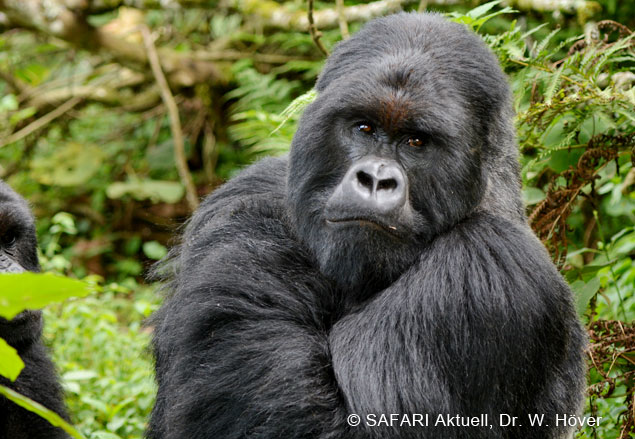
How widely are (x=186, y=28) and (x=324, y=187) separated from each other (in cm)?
595

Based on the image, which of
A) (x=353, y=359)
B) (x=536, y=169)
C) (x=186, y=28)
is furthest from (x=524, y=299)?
(x=186, y=28)

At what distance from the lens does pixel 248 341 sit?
248 cm

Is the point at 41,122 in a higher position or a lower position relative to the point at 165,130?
higher

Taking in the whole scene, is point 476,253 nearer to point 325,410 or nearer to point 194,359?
point 325,410

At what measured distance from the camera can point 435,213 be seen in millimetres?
2529

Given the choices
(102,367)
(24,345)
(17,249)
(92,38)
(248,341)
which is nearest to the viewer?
(248,341)

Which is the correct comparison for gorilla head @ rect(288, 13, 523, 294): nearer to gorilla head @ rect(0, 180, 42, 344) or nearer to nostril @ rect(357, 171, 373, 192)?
nostril @ rect(357, 171, 373, 192)

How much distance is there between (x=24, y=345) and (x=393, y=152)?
7.09 feet

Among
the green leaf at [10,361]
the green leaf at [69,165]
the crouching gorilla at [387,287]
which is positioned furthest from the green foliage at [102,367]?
the green leaf at [10,361]

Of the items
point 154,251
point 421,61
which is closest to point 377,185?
point 421,61

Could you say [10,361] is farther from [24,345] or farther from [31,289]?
[24,345]

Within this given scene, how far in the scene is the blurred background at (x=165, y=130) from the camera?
12.3 feet

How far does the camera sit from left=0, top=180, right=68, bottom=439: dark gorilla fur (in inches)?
137

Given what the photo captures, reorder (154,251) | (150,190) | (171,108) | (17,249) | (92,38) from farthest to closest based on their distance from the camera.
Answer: (150,190), (92,38), (171,108), (154,251), (17,249)
